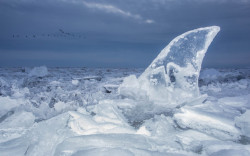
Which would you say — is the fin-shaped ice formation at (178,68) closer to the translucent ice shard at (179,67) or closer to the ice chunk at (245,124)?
the translucent ice shard at (179,67)

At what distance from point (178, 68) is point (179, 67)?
19 mm

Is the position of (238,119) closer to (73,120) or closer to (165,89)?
(165,89)

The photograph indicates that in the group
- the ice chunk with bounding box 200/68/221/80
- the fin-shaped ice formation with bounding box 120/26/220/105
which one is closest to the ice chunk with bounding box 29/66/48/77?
the ice chunk with bounding box 200/68/221/80

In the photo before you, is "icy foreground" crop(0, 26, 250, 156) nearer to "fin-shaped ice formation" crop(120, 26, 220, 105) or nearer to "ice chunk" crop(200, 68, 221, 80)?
"fin-shaped ice formation" crop(120, 26, 220, 105)

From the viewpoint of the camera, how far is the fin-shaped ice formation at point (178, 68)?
281 centimetres

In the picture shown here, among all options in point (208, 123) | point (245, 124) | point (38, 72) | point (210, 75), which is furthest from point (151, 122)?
point (38, 72)

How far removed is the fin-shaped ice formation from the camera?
2812 mm

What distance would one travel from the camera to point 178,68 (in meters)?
2.93

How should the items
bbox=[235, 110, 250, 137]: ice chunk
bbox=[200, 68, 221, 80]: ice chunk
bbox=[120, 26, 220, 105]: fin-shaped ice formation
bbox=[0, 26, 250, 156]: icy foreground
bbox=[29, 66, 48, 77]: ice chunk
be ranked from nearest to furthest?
bbox=[0, 26, 250, 156]: icy foreground < bbox=[235, 110, 250, 137]: ice chunk < bbox=[120, 26, 220, 105]: fin-shaped ice formation < bbox=[200, 68, 221, 80]: ice chunk < bbox=[29, 66, 48, 77]: ice chunk

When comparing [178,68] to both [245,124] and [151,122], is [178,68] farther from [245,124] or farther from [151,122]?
[245,124]

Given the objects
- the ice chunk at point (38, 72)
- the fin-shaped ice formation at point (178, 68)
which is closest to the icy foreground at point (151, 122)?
the fin-shaped ice formation at point (178, 68)

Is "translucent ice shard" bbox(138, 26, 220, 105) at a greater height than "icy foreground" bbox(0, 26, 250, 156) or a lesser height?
greater

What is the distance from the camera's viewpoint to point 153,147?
1.43 metres

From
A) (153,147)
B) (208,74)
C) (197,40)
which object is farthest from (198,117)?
(208,74)
